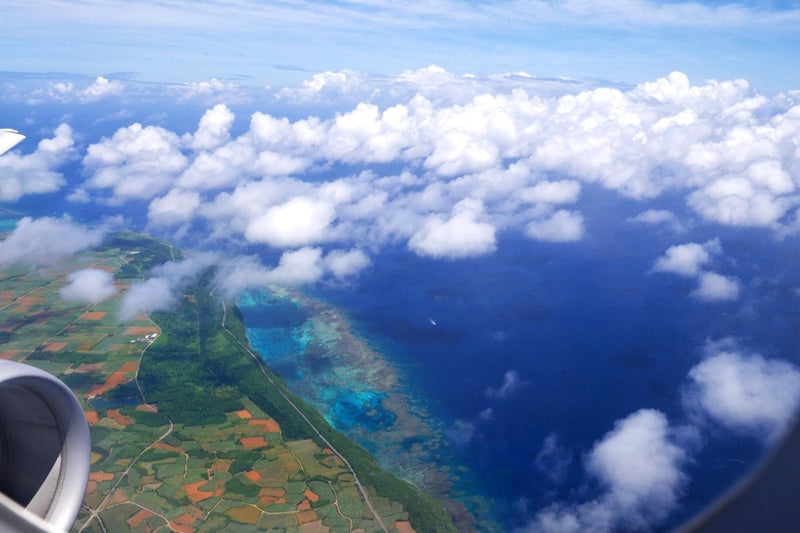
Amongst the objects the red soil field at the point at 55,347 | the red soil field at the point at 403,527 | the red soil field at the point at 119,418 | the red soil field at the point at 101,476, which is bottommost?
the red soil field at the point at 55,347

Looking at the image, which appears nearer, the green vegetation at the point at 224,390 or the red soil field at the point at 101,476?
the red soil field at the point at 101,476

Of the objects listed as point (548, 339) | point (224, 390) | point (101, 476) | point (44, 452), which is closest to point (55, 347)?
point (224, 390)

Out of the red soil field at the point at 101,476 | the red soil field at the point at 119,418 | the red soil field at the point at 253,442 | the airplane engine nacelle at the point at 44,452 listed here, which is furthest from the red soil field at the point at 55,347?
the airplane engine nacelle at the point at 44,452

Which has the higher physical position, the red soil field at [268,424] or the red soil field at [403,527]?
the red soil field at [403,527]

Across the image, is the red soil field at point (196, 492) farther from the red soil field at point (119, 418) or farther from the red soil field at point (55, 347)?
the red soil field at point (55, 347)

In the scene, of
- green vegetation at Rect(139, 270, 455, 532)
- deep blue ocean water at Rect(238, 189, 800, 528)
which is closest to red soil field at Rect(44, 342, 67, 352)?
green vegetation at Rect(139, 270, 455, 532)
